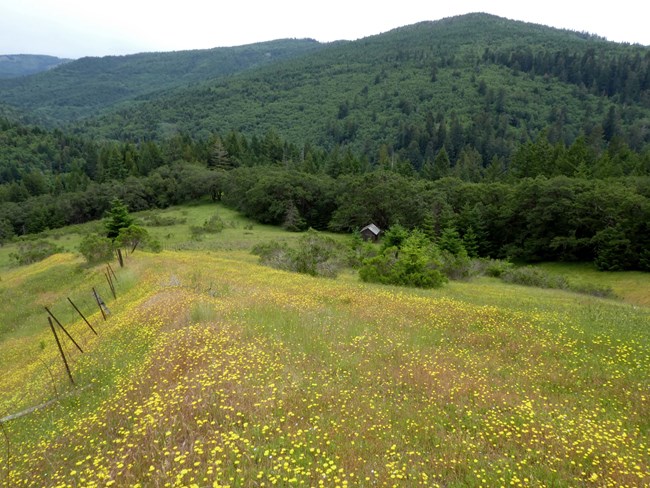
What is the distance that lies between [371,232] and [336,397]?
6235 cm

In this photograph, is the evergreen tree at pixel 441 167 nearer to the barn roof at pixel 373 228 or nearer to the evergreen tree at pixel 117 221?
the barn roof at pixel 373 228

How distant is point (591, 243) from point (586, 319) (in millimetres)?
44032

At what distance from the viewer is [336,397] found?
976cm

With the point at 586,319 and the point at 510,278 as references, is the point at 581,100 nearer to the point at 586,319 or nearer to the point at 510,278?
the point at 510,278

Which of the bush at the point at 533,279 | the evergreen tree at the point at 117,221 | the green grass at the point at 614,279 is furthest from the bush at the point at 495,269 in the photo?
the evergreen tree at the point at 117,221

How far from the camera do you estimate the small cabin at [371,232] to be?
71125 mm

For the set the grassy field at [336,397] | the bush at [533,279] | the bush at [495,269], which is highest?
the grassy field at [336,397]

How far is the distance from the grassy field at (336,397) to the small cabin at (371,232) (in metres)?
52.6

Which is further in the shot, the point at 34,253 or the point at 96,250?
the point at 34,253

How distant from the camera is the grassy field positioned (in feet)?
24.7

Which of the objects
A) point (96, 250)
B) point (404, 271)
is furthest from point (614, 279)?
point (96, 250)

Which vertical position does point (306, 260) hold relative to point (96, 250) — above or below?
above

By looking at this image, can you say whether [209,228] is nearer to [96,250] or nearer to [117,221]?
[117,221]

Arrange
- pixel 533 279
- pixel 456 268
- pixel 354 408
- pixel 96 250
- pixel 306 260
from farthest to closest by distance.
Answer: pixel 533 279 → pixel 456 268 → pixel 96 250 → pixel 306 260 → pixel 354 408
